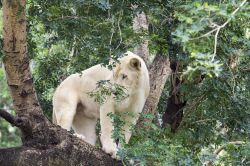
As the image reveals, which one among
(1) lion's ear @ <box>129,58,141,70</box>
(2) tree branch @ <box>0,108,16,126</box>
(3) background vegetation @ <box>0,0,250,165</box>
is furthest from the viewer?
(1) lion's ear @ <box>129,58,141,70</box>

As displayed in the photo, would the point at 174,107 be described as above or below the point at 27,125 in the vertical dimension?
below

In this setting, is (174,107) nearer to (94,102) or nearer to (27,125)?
(94,102)

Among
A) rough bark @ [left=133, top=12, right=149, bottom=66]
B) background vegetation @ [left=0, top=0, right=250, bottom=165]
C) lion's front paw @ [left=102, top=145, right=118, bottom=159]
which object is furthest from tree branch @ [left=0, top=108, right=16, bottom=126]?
rough bark @ [left=133, top=12, right=149, bottom=66]

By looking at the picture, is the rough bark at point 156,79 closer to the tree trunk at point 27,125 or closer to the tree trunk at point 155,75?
the tree trunk at point 155,75

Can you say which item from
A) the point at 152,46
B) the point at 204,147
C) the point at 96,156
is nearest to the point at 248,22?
the point at 152,46

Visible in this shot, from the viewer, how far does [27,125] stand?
5.49 meters

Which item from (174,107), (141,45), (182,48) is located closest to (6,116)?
(182,48)

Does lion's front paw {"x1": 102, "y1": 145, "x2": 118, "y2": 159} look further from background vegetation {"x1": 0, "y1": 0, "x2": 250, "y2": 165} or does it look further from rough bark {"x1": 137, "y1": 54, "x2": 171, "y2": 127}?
rough bark {"x1": 137, "y1": 54, "x2": 171, "y2": 127}

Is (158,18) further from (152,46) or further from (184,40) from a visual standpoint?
(184,40)

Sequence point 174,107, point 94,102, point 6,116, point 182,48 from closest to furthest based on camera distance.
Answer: point 6,116
point 182,48
point 94,102
point 174,107

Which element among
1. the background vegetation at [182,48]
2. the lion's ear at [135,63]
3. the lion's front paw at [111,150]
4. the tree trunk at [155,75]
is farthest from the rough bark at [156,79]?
the lion's front paw at [111,150]

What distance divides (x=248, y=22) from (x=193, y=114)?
289 centimetres

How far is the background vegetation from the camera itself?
396 cm

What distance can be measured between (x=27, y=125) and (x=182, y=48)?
4.93ft
